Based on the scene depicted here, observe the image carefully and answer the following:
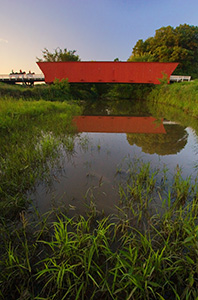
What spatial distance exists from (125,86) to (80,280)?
29.0m

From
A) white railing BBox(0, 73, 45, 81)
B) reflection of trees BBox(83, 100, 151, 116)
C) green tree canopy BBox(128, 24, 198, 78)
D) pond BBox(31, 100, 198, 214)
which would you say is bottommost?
pond BBox(31, 100, 198, 214)

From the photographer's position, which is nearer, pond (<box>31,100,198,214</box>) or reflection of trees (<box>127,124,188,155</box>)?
pond (<box>31,100,198,214</box>)

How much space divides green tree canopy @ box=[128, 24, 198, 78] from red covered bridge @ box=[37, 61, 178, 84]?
1224 centimetres

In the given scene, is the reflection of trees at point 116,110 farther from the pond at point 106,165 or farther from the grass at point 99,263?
the grass at point 99,263

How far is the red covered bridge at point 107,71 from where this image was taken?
60.9 ft

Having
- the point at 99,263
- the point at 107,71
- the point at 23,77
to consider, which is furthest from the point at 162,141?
the point at 23,77

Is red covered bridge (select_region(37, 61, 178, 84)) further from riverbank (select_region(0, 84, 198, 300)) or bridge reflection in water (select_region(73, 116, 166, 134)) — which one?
riverbank (select_region(0, 84, 198, 300))

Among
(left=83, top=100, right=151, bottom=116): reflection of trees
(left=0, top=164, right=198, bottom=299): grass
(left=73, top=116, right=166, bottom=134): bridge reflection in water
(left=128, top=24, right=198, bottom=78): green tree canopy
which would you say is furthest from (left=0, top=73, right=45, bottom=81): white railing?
(left=0, top=164, right=198, bottom=299): grass

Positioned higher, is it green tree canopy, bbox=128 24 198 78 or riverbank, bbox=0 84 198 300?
green tree canopy, bbox=128 24 198 78

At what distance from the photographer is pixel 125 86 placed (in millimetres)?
26750

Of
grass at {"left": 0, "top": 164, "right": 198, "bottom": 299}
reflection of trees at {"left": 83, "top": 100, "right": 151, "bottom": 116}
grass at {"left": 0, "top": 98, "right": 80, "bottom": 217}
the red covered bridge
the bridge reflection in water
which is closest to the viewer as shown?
grass at {"left": 0, "top": 164, "right": 198, "bottom": 299}

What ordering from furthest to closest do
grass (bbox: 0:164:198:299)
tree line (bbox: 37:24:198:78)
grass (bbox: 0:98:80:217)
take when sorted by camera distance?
tree line (bbox: 37:24:198:78) < grass (bbox: 0:98:80:217) < grass (bbox: 0:164:198:299)

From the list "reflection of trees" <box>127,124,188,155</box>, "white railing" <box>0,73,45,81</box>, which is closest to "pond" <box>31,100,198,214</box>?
"reflection of trees" <box>127,124,188,155</box>

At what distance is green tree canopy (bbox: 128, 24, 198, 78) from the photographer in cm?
2942
